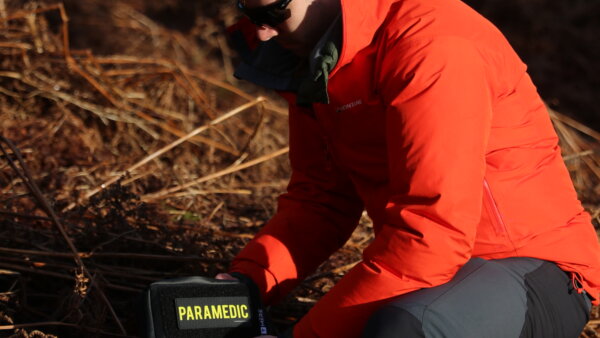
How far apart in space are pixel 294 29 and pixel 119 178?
104cm

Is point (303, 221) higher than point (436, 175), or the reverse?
point (436, 175)

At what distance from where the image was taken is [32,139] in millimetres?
3578

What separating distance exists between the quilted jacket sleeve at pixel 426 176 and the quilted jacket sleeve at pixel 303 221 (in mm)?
466

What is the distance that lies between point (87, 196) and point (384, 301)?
1.64 metres

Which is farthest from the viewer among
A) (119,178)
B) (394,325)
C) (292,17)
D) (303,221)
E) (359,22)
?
(119,178)

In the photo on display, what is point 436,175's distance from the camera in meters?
1.66

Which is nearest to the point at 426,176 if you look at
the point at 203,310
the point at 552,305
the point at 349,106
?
the point at 349,106

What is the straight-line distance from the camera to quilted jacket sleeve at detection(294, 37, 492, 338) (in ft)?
5.47

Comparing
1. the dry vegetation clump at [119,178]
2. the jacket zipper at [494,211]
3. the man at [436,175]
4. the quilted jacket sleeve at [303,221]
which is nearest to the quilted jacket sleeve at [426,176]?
the man at [436,175]

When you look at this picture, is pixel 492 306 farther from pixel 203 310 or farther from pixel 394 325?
pixel 203 310

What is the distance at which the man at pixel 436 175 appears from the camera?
1.68 metres

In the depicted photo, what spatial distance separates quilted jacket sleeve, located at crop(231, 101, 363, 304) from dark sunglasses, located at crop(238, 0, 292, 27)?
38 centimetres

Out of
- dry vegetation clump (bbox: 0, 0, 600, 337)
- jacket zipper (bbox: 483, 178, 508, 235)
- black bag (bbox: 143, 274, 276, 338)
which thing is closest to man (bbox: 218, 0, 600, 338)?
jacket zipper (bbox: 483, 178, 508, 235)

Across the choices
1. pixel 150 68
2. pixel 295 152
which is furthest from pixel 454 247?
pixel 150 68
